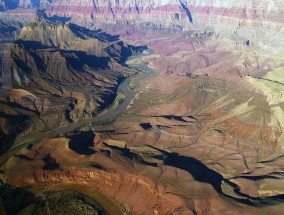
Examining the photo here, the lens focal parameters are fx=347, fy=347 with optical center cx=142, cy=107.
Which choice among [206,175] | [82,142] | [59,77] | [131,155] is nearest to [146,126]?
[82,142]

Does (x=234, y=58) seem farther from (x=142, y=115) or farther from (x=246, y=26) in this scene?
(x=142, y=115)

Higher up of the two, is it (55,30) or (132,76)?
(55,30)

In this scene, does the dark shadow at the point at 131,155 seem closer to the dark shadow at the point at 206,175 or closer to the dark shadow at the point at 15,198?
the dark shadow at the point at 206,175

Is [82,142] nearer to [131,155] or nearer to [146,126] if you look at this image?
[131,155]

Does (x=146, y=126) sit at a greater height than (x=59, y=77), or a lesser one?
lesser

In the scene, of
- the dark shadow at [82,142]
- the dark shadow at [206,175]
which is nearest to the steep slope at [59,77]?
the dark shadow at [82,142]

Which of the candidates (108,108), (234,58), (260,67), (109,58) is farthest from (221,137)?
(109,58)
